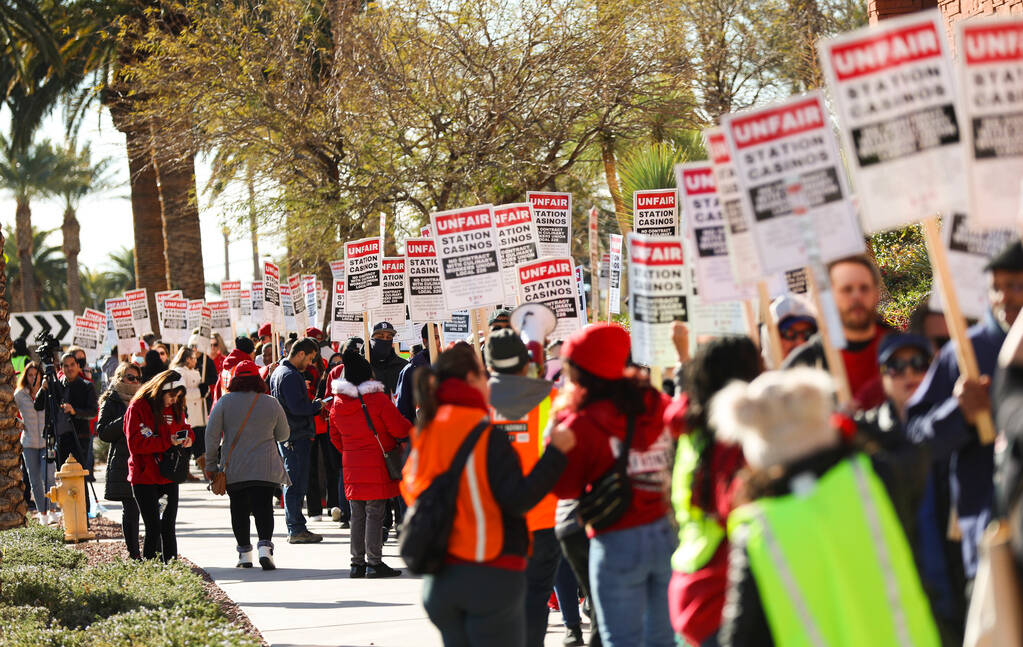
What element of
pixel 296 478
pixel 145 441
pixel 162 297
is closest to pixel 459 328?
pixel 296 478

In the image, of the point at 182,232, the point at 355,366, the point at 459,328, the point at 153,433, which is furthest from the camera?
the point at 182,232

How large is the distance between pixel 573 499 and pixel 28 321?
2308 centimetres

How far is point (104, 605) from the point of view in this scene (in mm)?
9539

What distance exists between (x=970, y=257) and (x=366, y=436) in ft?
20.7

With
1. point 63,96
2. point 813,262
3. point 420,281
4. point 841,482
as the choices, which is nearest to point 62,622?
point 420,281

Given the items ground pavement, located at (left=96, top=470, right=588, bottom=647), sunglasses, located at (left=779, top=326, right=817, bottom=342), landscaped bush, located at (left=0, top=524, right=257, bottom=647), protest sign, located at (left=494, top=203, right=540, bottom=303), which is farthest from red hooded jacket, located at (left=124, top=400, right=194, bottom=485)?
sunglasses, located at (left=779, top=326, right=817, bottom=342)

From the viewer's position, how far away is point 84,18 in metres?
26.0

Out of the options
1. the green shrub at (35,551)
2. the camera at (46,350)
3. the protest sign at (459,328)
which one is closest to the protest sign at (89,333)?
the camera at (46,350)

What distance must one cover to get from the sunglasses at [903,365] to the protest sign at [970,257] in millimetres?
718

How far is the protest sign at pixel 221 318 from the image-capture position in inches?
977

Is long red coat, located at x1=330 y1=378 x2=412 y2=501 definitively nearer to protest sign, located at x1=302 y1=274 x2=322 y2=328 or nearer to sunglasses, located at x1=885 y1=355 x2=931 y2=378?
sunglasses, located at x1=885 y1=355 x2=931 y2=378

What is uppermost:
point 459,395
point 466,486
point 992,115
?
point 992,115

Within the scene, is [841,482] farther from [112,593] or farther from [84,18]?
[84,18]

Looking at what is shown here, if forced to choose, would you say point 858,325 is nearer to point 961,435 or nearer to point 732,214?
point 961,435
